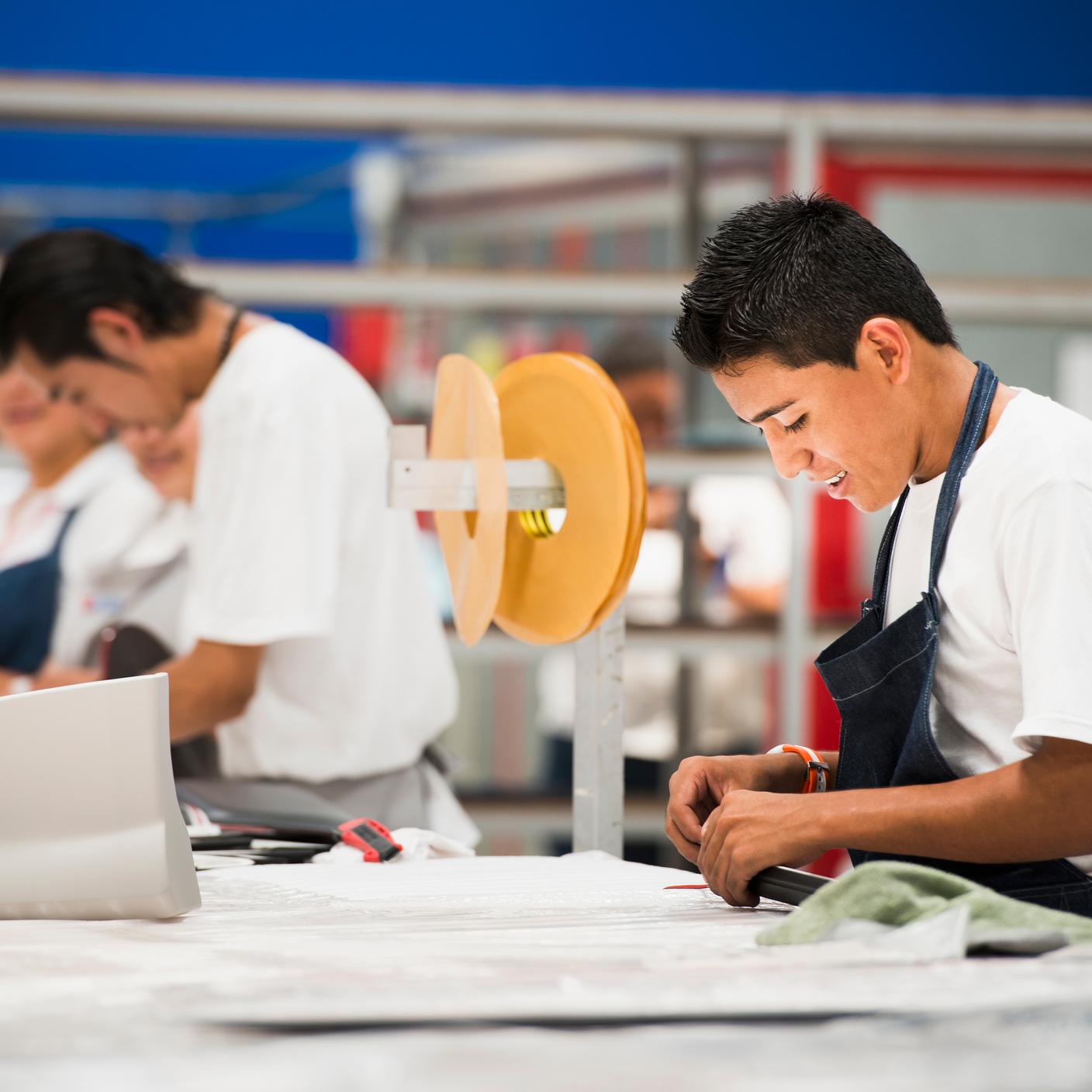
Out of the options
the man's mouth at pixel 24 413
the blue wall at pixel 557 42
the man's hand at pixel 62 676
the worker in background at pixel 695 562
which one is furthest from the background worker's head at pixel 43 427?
the worker in background at pixel 695 562

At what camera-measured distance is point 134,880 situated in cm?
126

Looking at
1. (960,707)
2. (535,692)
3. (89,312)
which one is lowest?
(535,692)

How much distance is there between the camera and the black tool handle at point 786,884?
1280mm

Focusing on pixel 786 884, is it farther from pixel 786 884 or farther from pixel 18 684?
pixel 18 684

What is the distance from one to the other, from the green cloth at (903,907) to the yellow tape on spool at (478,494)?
0.62 m

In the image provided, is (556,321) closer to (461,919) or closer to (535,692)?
(535,692)

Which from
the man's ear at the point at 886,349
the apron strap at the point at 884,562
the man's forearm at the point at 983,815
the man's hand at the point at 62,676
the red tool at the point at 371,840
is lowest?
the red tool at the point at 371,840

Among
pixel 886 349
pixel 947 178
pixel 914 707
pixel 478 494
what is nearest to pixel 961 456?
pixel 886 349

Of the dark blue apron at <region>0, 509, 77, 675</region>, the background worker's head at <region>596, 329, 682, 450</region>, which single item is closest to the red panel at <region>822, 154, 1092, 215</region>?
the background worker's head at <region>596, 329, 682, 450</region>

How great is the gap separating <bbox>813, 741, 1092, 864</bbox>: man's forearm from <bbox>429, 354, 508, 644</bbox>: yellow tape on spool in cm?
52

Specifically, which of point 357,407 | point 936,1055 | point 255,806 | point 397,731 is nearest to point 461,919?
point 936,1055

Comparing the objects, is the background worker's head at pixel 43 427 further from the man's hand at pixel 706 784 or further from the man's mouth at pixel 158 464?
the man's hand at pixel 706 784

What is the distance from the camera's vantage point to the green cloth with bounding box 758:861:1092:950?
1081 millimetres

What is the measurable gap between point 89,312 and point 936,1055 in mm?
1982
